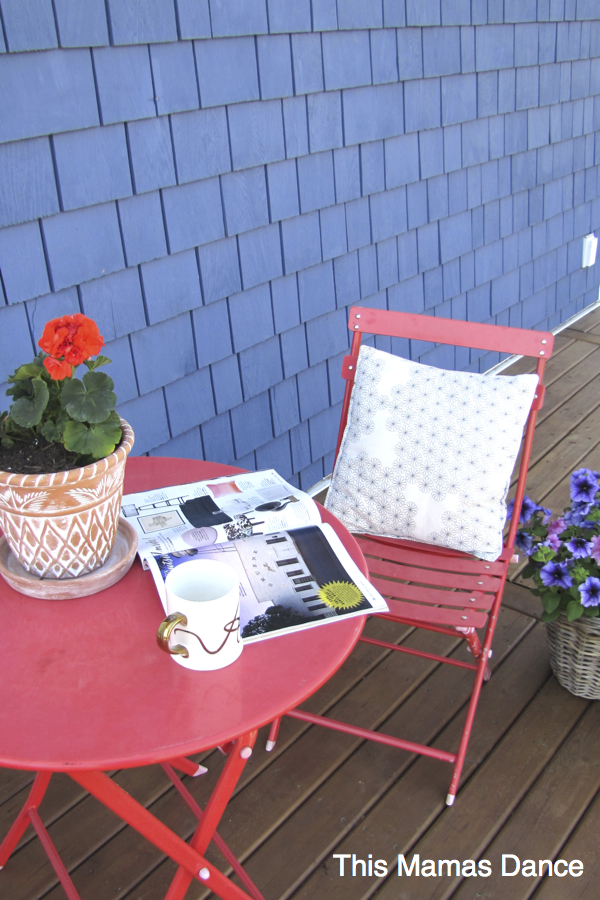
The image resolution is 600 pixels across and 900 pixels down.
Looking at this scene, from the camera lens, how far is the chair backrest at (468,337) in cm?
192

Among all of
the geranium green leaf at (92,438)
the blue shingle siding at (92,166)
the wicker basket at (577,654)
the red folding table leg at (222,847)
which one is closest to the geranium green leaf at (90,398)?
the geranium green leaf at (92,438)

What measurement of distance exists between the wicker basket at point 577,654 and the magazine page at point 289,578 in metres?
0.87

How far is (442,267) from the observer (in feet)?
11.4

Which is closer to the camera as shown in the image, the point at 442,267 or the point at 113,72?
the point at 113,72

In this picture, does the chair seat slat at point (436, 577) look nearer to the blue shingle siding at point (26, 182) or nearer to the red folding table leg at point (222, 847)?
the red folding table leg at point (222, 847)

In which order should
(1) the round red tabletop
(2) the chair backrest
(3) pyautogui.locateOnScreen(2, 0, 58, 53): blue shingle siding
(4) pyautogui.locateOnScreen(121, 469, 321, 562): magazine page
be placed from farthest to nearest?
1. (2) the chair backrest
2. (3) pyautogui.locateOnScreen(2, 0, 58, 53): blue shingle siding
3. (4) pyautogui.locateOnScreen(121, 469, 321, 562): magazine page
4. (1) the round red tabletop

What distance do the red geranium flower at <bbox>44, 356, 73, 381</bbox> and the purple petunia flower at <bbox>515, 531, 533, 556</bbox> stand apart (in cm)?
131

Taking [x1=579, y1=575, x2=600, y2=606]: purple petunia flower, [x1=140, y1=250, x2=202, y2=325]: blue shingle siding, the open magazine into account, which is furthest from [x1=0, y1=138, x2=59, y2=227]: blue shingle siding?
[x1=579, y1=575, x2=600, y2=606]: purple petunia flower

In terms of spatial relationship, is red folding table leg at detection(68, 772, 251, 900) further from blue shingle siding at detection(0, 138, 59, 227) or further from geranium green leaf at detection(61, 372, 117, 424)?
blue shingle siding at detection(0, 138, 59, 227)

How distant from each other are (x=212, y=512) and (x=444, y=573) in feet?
2.19

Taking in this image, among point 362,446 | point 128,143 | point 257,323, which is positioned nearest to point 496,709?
point 362,446

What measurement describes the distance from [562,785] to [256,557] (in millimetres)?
1025

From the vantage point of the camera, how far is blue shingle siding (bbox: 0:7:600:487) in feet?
6.16

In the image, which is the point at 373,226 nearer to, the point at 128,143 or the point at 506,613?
the point at 128,143
